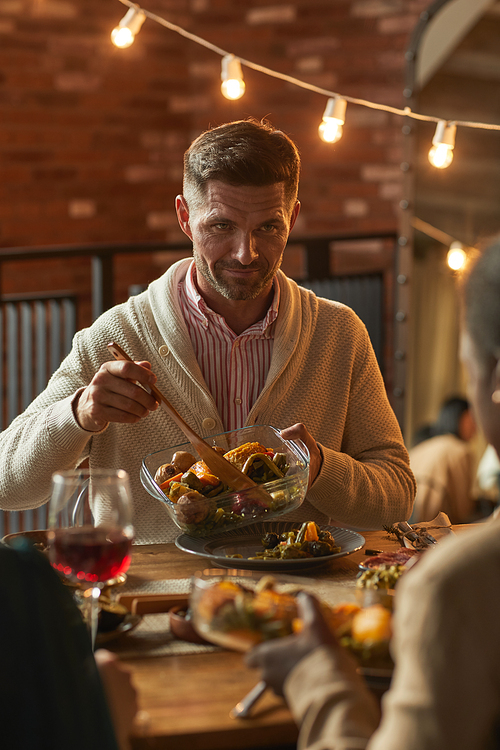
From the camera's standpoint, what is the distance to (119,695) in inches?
33.9

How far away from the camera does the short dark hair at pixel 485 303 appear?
0.79 m

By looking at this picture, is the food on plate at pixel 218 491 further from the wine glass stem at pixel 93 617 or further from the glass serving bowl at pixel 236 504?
the wine glass stem at pixel 93 617

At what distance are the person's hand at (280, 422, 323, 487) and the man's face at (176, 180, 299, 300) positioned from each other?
14.9 inches

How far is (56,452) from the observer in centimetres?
163

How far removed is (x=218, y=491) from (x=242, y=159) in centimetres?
72

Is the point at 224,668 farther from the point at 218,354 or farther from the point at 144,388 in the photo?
the point at 218,354

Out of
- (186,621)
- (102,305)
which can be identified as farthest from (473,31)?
(186,621)

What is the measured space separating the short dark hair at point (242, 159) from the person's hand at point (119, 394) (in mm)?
Answer: 470

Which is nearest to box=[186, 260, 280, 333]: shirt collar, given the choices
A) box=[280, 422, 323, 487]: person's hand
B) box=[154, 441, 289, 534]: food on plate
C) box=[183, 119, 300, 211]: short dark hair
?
box=[183, 119, 300, 211]: short dark hair

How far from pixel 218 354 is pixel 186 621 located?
2.88ft

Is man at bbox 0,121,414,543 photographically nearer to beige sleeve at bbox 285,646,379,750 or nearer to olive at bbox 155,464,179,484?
olive at bbox 155,464,179,484

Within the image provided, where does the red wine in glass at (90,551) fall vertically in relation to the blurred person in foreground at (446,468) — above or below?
above

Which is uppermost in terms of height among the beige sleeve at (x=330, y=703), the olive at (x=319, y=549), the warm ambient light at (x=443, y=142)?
the warm ambient light at (x=443, y=142)

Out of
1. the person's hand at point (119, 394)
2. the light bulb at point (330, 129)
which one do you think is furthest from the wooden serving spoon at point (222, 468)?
the light bulb at point (330, 129)
